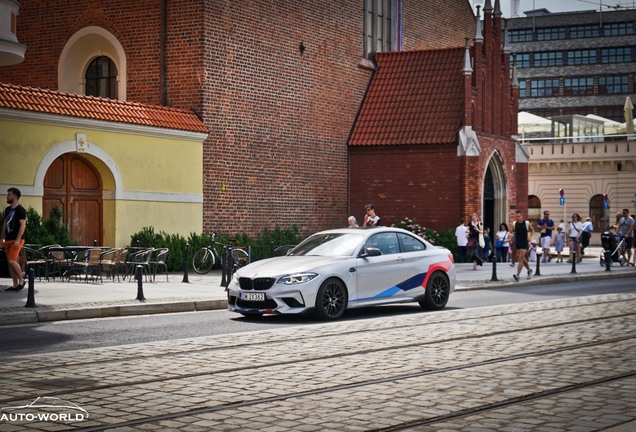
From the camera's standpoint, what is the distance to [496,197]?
1506 inches

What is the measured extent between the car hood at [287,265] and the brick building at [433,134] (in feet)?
62.4

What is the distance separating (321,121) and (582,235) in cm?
1204

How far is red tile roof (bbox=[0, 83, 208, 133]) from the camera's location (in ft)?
78.2

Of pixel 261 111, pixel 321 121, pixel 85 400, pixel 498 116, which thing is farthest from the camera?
pixel 498 116

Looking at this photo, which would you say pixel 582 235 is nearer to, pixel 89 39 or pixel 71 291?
pixel 89 39

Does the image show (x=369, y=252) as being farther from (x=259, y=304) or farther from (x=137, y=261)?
(x=137, y=261)

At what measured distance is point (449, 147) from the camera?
114ft

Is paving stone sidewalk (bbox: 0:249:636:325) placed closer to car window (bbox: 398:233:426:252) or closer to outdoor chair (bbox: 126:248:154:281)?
outdoor chair (bbox: 126:248:154:281)

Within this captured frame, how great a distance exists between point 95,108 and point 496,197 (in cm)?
1751

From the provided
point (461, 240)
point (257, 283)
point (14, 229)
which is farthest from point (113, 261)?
point (461, 240)

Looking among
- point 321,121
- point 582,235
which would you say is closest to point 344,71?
point 321,121

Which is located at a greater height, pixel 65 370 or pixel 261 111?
pixel 261 111

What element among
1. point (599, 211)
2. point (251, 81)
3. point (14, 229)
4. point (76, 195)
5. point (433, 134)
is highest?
point (251, 81)

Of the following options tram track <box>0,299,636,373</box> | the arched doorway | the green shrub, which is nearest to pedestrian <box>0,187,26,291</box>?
the arched doorway
